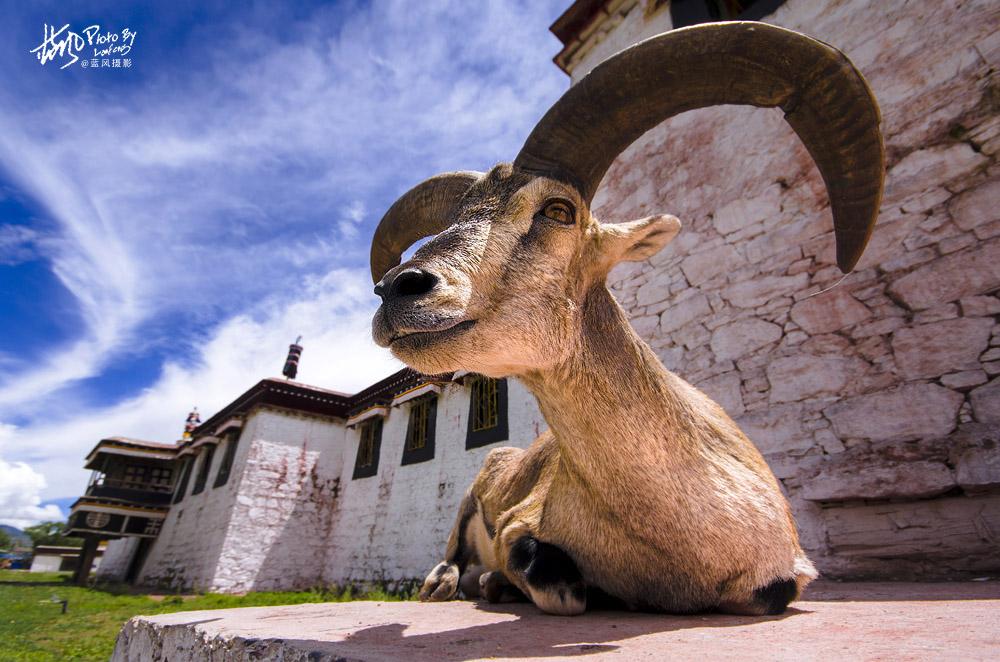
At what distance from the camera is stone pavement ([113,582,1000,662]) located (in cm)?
113

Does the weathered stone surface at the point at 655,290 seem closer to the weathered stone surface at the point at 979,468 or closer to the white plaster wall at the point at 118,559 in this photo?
the weathered stone surface at the point at 979,468

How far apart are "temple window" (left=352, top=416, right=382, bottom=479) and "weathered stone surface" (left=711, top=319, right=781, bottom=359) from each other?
38.5ft

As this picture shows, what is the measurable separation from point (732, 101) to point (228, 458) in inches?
735

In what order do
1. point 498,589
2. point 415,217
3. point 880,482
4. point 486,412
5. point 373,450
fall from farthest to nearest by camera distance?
point 373,450 → point 486,412 → point 880,482 → point 415,217 → point 498,589

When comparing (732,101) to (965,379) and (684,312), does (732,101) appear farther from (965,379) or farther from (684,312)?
(684,312)

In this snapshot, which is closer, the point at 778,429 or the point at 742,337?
the point at 778,429

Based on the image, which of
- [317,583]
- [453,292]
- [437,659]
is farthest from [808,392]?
[317,583]

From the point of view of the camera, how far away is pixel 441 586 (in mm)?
3281

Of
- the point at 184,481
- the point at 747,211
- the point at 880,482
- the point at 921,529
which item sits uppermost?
the point at 747,211

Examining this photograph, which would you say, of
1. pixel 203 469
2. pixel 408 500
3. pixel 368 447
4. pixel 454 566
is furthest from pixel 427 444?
Answer: pixel 203 469

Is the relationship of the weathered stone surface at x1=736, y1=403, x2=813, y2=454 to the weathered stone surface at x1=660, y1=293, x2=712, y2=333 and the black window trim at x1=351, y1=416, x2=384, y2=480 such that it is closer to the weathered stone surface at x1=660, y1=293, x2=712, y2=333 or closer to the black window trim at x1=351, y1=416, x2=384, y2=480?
the weathered stone surface at x1=660, y1=293, x2=712, y2=333

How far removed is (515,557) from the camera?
7.36 feet

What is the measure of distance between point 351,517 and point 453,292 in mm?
14717

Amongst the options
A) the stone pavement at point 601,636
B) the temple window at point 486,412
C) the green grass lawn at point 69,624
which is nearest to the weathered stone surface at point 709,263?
the stone pavement at point 601,636
